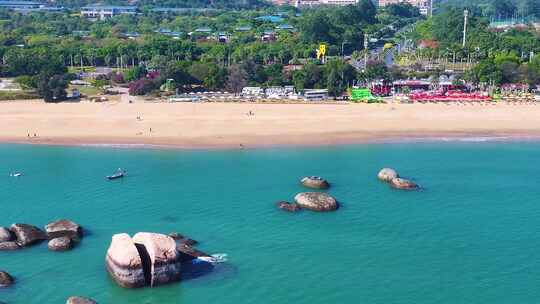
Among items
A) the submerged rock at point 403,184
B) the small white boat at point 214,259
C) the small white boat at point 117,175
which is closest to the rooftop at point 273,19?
the small white boat at point 117,175

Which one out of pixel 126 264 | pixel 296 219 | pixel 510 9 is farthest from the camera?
pixel 510 9

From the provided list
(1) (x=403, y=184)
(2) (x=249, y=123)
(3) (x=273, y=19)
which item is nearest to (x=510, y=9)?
(3) (x=273, y=19)

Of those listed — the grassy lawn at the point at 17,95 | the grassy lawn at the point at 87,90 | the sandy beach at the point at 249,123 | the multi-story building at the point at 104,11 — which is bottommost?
the sandy beach at the point at 249,123

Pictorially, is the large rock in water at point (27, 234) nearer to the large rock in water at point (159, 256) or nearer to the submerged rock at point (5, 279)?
the submerged rock at point (5, 279)

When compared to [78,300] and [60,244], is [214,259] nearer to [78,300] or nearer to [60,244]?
[78,300]

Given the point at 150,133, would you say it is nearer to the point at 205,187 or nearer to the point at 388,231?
the point at 205,187

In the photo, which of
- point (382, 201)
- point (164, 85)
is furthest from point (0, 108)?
point (382, 201)
